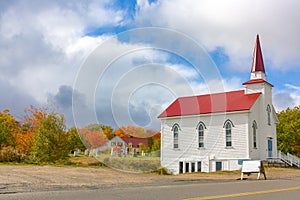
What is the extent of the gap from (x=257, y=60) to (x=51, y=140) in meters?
22.7

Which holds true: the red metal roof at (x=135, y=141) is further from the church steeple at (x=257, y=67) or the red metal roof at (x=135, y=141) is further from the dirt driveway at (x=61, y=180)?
the church steeple at (x=257, y=67)

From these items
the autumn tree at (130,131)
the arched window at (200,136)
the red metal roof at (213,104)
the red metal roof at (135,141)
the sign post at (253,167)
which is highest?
the red metal roof at (213,104)

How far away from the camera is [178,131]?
40625 mm

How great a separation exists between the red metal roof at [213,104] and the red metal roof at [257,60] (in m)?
2.80

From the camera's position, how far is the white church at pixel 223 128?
119 feet

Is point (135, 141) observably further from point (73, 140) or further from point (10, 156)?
point (73, 140)

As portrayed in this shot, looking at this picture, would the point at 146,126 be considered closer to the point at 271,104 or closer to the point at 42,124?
the point at 42,124

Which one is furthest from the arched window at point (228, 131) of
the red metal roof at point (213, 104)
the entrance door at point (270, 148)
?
the entrance door at point (270, 148)

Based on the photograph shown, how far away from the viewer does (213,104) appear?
131 ft

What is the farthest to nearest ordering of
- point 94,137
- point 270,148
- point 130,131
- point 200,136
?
point 200,136, point 270,148, point 94,137, point 130,131

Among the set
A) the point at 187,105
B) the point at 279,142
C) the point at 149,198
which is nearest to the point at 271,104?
Result: the point at 187,105

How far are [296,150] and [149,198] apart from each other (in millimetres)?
43336

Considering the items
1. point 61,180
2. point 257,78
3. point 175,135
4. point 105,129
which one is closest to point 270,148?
point 257,78

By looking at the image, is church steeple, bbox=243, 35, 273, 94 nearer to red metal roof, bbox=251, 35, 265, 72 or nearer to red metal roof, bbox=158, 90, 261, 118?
red metal roof, bbox=251, 35, 265, 72
